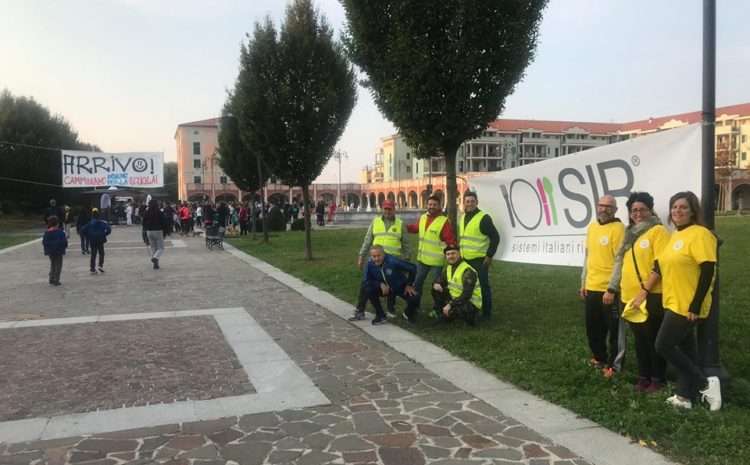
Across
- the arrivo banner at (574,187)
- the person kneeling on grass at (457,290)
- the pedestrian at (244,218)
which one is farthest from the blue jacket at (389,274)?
the pedestrian at (244,218)

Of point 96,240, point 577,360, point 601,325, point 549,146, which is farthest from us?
point 549,146

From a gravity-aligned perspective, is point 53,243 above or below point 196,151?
below

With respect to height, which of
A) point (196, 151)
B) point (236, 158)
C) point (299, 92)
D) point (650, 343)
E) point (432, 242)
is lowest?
point (650, 343)

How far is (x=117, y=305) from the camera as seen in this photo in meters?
9.77

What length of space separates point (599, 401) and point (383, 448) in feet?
6.11

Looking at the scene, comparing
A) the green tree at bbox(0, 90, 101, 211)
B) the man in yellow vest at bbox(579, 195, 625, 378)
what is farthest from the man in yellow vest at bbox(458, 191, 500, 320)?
the green tree at bbox(0, 90, 101, 211)

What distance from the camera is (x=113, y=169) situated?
1359 inches

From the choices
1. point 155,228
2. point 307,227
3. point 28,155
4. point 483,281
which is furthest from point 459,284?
point 28,155

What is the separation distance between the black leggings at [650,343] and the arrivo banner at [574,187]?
1.00m

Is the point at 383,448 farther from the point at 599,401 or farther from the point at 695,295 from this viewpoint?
the point at 695,295

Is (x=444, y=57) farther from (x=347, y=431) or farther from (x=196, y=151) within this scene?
(x=196, y=151)

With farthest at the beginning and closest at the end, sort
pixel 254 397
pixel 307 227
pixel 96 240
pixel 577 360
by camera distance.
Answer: pixel 307 227 < pixel 96 240 < pixel 577 360 < pixel 254 397

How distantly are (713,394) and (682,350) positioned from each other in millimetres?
365

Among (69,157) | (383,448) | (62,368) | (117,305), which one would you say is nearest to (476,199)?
(383,448)
